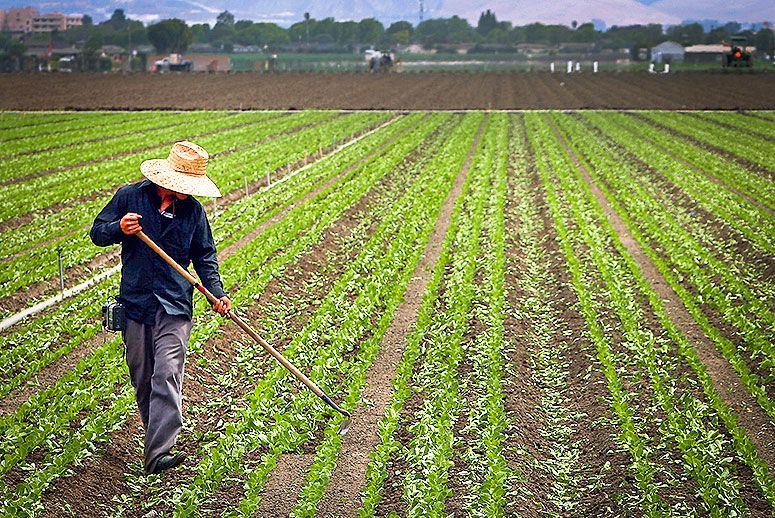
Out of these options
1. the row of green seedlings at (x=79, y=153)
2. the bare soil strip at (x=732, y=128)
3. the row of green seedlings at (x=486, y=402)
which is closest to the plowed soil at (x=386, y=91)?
the bare soil strip at (x=732, y=128)

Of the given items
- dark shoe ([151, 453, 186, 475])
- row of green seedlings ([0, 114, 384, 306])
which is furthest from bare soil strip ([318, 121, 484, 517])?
row of green seedlings ([0, 114, 384, 306])

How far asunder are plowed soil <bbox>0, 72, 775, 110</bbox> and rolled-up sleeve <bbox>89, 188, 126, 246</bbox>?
4372 cm

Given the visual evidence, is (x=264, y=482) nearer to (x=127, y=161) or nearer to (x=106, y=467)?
(x=106, y=467)

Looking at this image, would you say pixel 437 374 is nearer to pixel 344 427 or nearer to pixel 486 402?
pixel 486 402

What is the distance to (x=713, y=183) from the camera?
24.0 m

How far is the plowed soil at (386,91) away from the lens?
53188 millimetres

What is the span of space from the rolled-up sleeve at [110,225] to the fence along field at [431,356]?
1.85m

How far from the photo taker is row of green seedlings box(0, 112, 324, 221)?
2067cm

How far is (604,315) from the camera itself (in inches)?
503

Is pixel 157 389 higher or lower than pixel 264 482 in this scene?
higher

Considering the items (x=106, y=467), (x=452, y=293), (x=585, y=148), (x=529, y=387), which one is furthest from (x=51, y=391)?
(x=585, y=148)

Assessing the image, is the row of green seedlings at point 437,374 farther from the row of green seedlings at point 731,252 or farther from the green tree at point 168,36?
the green tree at point 168,36

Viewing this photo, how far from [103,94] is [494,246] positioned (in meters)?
47.4

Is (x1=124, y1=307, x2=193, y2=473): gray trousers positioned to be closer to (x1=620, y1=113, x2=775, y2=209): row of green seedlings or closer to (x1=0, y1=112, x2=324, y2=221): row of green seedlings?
(x1=0, y1=112, x2=324, y2=221): row of green seedlings
